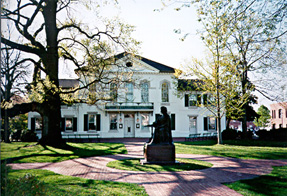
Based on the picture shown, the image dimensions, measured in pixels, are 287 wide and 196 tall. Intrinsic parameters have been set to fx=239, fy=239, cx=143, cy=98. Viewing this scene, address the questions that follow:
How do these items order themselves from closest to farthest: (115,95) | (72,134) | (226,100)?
(115,95) < (226,100) < (72,134)

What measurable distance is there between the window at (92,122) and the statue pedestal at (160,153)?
61.3 feet

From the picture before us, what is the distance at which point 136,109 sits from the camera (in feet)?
90.4

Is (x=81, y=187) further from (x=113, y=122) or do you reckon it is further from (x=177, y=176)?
(x=113, y=122)

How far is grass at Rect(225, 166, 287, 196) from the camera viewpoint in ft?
19.6

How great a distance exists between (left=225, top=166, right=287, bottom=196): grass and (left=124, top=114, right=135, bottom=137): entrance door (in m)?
21.3

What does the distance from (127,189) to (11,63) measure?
434cm

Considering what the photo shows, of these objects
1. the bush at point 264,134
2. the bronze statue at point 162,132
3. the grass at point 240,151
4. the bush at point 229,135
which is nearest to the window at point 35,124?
the grass at point 240,151

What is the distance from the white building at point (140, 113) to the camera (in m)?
27.5

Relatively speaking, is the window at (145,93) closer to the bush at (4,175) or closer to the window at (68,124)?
the window at (68,124)

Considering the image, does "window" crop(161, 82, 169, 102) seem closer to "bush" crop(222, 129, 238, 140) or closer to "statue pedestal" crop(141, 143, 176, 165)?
"bush" crop(222, 129, 238, 140)

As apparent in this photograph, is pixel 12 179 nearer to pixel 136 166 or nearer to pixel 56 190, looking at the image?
pixel 56 190

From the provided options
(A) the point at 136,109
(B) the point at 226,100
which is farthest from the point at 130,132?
(B) the point at 226,100

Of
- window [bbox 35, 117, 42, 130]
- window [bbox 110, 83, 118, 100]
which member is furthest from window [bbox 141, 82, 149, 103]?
window [bbox 110, 83, 118, 100]

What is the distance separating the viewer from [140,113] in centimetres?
2847
